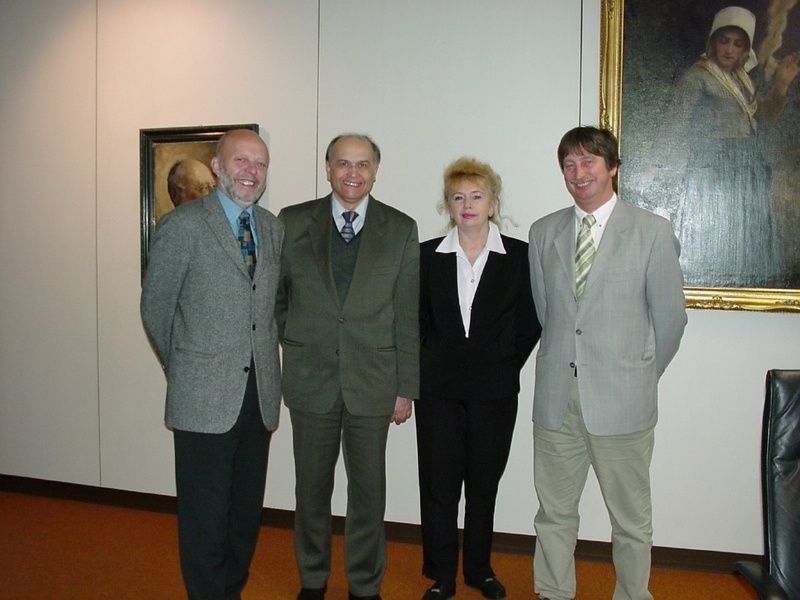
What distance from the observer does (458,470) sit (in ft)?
9.06

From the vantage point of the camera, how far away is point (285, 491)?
364 cm

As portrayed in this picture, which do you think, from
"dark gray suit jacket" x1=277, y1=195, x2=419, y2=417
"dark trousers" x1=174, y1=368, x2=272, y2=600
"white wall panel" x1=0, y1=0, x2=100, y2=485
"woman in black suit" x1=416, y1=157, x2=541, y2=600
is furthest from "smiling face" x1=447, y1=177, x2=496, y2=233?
"white wall panel" x1=0, y1=0, x2=100, y2=485

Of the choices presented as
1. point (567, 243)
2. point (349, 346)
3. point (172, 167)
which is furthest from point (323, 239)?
point (172, 167)

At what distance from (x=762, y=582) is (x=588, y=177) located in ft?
4.77

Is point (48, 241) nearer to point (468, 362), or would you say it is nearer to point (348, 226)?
point (348, 226)

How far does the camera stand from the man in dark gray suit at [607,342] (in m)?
2.44

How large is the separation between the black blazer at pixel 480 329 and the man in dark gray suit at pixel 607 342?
5.6 inches

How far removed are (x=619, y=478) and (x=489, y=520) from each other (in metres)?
0.60

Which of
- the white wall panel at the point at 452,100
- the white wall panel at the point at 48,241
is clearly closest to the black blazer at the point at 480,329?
the white wall panel at the point at 452,100

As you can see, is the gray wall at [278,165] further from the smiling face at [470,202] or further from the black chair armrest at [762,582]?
the black chair armrest at [762,582]

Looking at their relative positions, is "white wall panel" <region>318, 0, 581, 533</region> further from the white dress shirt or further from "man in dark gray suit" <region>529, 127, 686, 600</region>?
"man in dark gray suit" <region>529, 127, 686, 600</region>

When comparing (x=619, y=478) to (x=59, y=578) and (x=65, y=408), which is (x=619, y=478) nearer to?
(x=59, y=578)

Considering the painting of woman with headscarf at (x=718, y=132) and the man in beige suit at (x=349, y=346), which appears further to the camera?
the painting of woman with headscarf at (x=718, y=132)

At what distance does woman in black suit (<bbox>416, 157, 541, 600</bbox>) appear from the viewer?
8.80 feet
